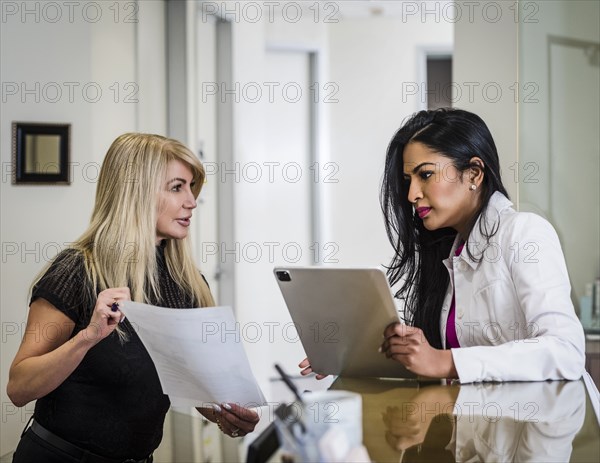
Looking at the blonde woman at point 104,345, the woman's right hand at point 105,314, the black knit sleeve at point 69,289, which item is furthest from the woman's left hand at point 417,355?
the black knit sleeve at point 69,289

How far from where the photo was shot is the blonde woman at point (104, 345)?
Answer: 68.9 inches

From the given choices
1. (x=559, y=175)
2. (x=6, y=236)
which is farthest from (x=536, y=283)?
(x=6, y=236)

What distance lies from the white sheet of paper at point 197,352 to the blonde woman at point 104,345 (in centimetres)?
14

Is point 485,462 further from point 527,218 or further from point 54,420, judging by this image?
A: point 54,420

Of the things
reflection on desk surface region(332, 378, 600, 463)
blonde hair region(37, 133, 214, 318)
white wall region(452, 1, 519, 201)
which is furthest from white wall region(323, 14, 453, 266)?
reflection on desk surface region(332, 378, 600, 463)

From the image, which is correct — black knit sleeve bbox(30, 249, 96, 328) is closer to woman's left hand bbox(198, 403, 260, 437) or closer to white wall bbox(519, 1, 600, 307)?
woman's left hand bbox(198, 403, 260, 437)

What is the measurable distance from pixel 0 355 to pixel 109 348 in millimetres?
1238

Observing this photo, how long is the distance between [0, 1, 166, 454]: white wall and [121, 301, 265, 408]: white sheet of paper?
4.97 feet

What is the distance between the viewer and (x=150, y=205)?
199cm

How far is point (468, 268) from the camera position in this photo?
78.2 inches

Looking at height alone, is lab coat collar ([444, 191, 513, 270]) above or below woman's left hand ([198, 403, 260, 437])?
above

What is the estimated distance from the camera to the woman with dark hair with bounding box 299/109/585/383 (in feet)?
5.44

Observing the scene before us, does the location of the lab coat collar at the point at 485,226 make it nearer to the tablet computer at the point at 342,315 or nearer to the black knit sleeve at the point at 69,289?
the tablet computer at the point at 342,315

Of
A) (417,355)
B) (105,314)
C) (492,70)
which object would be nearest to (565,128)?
(492,70)
